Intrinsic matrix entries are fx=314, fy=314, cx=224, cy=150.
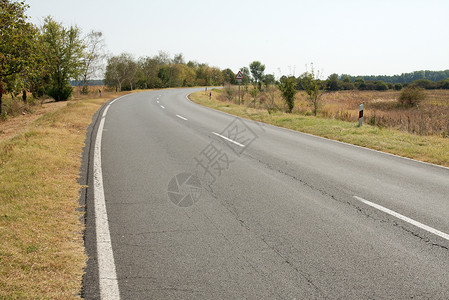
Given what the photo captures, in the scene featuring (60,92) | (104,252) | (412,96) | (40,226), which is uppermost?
(60,92)

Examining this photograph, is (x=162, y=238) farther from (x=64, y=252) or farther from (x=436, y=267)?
(x=436, y=267)

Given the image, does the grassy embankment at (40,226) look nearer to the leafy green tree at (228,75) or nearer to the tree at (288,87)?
the tree at (288,87)

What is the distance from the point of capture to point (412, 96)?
30219 mm

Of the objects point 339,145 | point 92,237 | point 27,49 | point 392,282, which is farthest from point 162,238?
point 27,49

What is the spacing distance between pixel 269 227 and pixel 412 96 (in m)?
31.9

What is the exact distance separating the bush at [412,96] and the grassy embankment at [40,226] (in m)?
31.6

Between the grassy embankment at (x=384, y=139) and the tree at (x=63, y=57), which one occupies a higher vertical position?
the tree at (x=63, y=57)

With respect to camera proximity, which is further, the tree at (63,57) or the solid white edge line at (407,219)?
the tree at (63,57)

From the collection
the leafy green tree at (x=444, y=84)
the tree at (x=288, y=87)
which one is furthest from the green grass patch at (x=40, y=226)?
the leafy green tree at (x=444, y=84)

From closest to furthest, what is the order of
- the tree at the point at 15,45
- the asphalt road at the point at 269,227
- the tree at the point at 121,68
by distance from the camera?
the asphalt road at the point at 269,227 < the tree at the point at 15,45 < the tree at the point at 121,68

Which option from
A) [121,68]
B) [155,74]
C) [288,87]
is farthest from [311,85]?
[155,74]

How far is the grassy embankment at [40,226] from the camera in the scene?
113 inches

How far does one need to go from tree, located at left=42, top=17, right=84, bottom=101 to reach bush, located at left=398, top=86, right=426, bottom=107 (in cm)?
3297

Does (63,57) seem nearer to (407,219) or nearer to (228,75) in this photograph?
(407,219)
